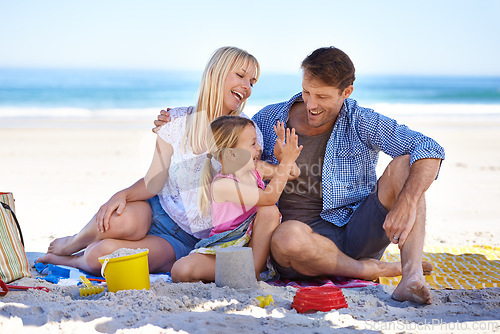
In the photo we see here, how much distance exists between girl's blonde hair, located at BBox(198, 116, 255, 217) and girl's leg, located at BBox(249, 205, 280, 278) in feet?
1.45

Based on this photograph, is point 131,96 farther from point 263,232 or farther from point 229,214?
point 263,232

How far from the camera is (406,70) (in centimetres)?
5497

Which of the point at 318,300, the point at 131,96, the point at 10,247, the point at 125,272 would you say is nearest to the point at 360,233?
the point at 318,300

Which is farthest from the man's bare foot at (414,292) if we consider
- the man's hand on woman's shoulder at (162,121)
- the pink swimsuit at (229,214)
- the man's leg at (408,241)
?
the man's hand on woman's shoulder at (162,121)

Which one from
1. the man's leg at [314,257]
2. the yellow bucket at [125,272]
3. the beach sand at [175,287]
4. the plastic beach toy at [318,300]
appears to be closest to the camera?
the beach sand at [175,287]

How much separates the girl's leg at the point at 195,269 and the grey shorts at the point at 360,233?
0.43 metres

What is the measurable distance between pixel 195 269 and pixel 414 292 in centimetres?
129

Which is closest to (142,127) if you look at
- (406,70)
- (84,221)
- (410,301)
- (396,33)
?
(84,221)

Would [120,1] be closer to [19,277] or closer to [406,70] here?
[406,70]

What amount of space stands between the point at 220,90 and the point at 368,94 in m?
30.2

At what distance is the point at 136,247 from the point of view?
349cm

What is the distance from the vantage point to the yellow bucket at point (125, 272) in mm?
2867

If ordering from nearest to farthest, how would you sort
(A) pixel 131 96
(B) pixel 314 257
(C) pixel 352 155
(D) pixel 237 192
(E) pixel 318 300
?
(E) pixel 318 300 → (B) pixel 314 257 → (D) pixel 237 192 → (C) pixel 352 155 → (A) pixel 131 96

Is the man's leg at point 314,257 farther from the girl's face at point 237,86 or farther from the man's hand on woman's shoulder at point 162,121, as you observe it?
the man's hand on woman's shoulder at point 162,121
